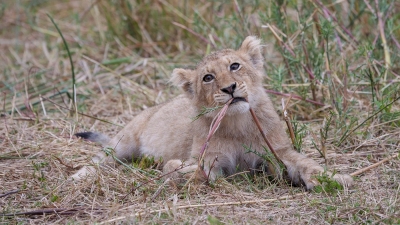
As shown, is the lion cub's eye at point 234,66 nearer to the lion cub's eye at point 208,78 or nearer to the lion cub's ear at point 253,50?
the lion cub's eye at point 208,78

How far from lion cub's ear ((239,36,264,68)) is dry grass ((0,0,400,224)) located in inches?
18.7

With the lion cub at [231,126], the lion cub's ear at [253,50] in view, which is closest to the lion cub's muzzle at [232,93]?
the lion cub at [231,126]

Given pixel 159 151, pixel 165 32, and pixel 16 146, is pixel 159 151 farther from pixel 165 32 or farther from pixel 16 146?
pixel 165 32

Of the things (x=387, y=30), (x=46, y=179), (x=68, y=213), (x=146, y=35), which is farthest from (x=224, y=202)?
(x=146, y=35)

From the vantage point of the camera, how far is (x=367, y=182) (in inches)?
208

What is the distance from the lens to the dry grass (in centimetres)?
489

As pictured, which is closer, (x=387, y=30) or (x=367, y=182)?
(x=367, y=182)

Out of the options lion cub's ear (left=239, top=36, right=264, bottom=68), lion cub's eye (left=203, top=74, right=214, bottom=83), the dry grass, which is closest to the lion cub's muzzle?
lion cub's eye (left=203, top=74, right=214, bottom=83)

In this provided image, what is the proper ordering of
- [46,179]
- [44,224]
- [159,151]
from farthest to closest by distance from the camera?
[159,151] < [46,179] < [44,224]

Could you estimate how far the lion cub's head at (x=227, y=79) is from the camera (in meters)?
5.36

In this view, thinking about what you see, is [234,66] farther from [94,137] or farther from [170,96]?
[170,96]

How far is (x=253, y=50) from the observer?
6098 mm

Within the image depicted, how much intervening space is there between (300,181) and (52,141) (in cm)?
288

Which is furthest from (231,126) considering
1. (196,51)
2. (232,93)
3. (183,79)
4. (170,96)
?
(196,51)
